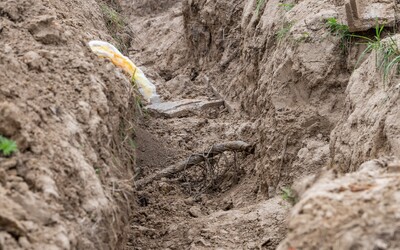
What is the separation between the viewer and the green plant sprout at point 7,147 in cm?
287

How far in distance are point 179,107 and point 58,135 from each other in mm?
5264

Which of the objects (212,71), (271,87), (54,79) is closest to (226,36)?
(212,71)

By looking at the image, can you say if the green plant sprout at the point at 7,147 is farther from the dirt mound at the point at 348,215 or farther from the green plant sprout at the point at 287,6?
the green plant sprout at the point at 287,6

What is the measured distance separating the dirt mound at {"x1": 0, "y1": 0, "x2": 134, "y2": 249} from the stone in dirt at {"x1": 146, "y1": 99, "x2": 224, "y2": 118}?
367cm

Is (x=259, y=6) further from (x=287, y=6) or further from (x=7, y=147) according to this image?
(x=7, y=147)

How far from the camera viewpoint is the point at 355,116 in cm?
452

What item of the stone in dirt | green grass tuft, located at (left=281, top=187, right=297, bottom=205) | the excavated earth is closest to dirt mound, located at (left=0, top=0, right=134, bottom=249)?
the excavated earth

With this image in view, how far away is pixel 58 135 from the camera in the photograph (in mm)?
3277

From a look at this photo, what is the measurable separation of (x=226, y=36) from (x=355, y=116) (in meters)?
4.99

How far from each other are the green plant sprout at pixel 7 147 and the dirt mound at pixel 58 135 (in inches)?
1.2

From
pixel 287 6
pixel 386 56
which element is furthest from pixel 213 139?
pixel 386 56

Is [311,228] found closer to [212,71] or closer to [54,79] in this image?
[54,79]

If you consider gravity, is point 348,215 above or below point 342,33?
below

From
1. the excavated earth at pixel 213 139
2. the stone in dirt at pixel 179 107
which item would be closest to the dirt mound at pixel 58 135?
the excavated earth at pixel 213 139
